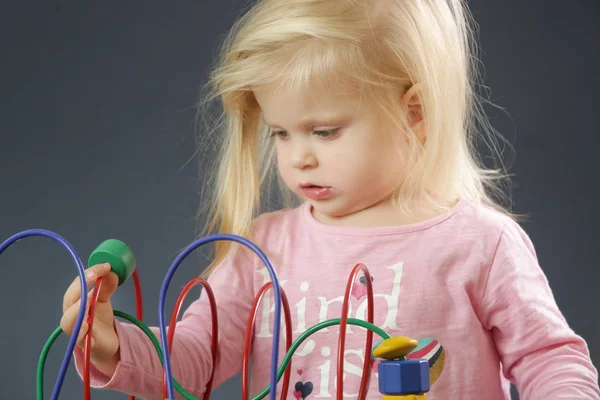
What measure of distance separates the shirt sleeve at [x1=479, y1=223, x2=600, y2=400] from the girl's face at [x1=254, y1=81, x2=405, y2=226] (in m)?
0.13

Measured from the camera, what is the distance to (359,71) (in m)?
0.75

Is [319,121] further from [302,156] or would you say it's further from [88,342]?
[88,342]

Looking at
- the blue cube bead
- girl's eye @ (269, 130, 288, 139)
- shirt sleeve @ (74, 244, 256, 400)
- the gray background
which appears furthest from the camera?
the gray background

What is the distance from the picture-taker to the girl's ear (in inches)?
30.9

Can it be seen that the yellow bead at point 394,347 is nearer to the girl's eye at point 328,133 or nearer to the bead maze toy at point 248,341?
the bead maze toy at point 248,341

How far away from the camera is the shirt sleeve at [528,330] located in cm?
69

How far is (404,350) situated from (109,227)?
1.03 metres

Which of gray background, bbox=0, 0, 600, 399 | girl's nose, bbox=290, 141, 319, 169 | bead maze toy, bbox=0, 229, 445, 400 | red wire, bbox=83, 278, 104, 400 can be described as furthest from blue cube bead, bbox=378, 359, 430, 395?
gray background, bbox=0, 0, 600, 399

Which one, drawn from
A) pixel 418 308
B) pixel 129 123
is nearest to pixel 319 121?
pixel 418 308

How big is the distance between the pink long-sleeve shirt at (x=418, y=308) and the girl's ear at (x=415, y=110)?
80 mm

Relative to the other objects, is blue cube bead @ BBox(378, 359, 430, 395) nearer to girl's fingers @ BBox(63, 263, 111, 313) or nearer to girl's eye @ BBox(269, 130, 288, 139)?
girl's fingers @ BBox(63, 263, 111, 313)

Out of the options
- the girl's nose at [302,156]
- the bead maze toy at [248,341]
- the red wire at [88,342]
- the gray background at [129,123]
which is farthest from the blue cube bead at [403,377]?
the gray background at [129,123]

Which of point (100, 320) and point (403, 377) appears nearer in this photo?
point (403, 377)

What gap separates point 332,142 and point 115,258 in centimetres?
25
